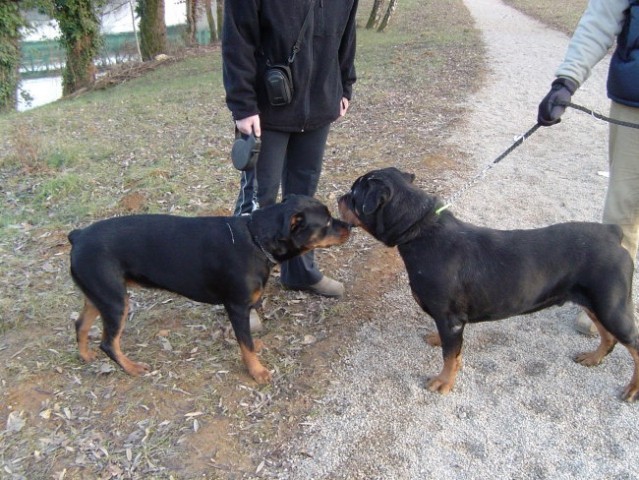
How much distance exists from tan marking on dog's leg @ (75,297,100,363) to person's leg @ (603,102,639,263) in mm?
3675

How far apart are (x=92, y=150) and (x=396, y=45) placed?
12.2 meters

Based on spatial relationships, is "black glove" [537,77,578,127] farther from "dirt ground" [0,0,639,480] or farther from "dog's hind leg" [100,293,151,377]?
"dog's hind leg" [100,293,151,377]

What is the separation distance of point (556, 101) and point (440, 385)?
201 centimetres

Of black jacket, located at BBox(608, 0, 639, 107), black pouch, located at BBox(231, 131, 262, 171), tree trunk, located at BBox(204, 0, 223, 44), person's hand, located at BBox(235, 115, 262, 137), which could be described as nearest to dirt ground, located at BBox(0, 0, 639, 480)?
black pouch, located at BBox(231, 131, 262, 171)

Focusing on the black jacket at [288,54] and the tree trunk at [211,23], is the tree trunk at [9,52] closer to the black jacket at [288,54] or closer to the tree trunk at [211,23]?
the tree trunk at [211,23]

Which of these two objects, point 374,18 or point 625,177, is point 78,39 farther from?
point 625,177

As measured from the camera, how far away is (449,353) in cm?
347

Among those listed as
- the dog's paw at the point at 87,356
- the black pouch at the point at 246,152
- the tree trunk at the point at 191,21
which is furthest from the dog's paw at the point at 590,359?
the tree trunk at the point at 191,21

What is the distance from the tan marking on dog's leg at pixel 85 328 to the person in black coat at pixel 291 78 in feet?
4.09

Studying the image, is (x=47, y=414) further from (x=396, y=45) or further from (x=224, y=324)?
(x=396, y=45)

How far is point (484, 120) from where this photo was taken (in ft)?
31.8

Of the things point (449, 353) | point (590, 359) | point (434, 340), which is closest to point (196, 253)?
point (449, 353)

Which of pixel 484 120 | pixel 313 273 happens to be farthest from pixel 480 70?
pixel 313 273

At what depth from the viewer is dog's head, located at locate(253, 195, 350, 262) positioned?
345 centimetres
